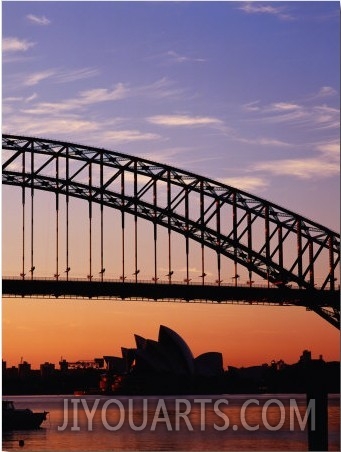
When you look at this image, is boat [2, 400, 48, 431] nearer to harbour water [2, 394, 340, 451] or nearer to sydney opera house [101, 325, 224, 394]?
harbour water [2, 394, 340, 451]

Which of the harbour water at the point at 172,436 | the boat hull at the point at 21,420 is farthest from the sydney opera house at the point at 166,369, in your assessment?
the boat hull at the point at 21,420

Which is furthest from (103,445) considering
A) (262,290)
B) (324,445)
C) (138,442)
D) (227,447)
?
(324,445)

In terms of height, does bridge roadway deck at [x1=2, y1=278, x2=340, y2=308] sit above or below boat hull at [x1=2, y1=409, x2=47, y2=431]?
above

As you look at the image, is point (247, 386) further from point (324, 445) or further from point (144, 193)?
point (324, 445)

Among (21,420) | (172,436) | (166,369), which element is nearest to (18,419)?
(21,420)

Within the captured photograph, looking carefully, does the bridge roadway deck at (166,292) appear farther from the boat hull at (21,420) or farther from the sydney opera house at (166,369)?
the sydney opera house at (166,369)

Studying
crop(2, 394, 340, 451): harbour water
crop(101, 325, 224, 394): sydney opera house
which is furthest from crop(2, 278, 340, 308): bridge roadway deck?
crop(101, 325, 224, 394): sydney opera house

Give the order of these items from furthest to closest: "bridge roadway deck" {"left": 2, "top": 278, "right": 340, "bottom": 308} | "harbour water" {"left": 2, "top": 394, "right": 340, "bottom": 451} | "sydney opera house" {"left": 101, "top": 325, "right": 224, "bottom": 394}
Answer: "sydney opera house" {"left": 101, "top": 325, "right": 224, "bottom": 394} → "harbour water" {"left": 2, "top": 394, "right": 340, "bottom": 451} → "bridge roadway deck" {"left": 2, "top": 278, "right": 340, "bottom": 308}
